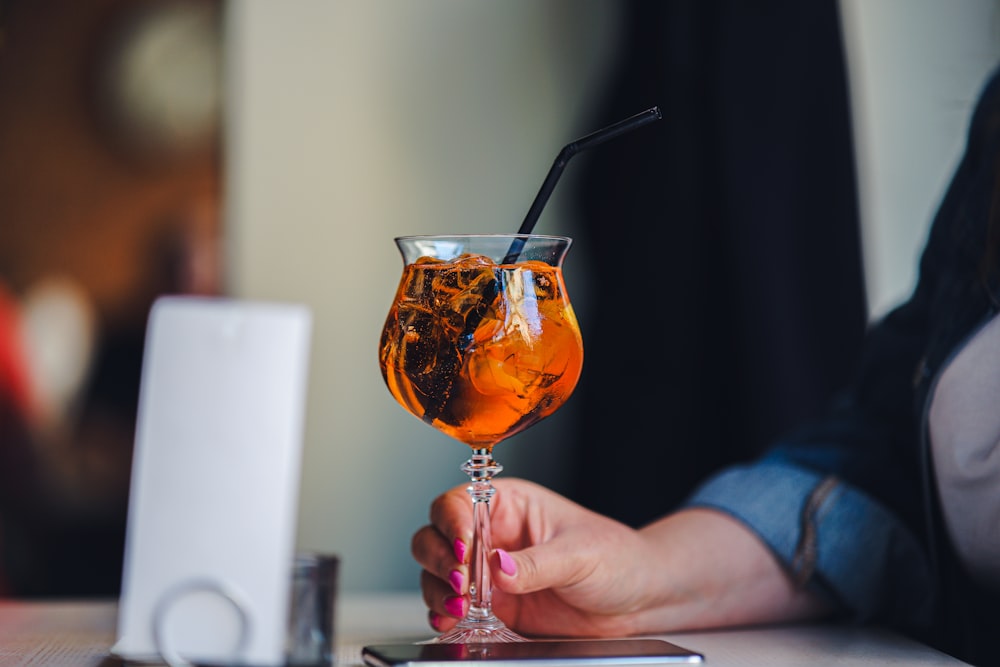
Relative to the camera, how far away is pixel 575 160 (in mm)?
2865

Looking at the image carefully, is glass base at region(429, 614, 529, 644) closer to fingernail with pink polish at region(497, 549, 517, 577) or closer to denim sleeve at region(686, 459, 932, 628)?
fingernail with pink polish at region(497, 549, 517, 577)

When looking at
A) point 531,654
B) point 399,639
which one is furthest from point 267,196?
point 531,654

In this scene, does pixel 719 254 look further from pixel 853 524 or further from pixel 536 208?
pixel 536 208

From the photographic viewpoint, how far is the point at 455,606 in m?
0.91

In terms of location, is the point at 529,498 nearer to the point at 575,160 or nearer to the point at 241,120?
the point at 575,160

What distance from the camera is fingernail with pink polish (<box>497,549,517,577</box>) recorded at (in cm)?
82

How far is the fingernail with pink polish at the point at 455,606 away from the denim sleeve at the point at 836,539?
31cm

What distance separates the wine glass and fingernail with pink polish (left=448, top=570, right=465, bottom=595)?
0.18 ft

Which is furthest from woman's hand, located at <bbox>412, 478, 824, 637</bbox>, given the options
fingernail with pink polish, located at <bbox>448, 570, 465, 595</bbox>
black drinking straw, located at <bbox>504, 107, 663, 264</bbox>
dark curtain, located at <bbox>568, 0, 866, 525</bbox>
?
dark curtain, located at <bbox>568, 0, 866, 525</bbox>

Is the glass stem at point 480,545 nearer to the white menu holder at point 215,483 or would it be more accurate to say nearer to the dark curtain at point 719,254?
the white menu holder at point 215,483

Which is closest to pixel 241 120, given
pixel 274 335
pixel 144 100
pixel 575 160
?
pixel 144 100

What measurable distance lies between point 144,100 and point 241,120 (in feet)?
1.14

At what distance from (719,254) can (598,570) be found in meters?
1.35

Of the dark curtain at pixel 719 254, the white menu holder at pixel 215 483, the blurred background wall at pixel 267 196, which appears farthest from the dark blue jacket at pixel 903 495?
the blurred background wall at pixel 267 196
